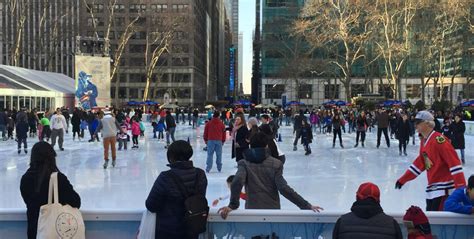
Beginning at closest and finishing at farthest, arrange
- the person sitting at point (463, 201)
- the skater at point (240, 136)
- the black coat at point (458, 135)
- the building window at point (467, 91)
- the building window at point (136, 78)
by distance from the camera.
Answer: the person sitting at point (463, 201), the skater at point (240, 136), the black coat at point (458, 135), the building window at point (467, 91), the building window at point (136, 78)

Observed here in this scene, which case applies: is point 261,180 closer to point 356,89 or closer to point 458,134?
point 458,134

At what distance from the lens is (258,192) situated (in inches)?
146

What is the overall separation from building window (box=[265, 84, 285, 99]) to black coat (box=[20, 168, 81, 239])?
61.4m

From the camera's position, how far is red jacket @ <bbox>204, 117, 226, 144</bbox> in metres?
10.1

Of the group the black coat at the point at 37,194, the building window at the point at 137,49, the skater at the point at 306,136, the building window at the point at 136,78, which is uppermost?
the building window at the point at 137,49

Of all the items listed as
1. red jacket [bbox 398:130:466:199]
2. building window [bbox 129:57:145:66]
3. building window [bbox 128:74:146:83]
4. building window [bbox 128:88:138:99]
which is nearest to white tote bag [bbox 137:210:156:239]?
red jacket [bbox 398:130:466:199]

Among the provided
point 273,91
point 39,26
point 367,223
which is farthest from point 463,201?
point 273,91

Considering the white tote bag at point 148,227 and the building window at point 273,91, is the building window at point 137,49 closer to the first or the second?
the building window at point 273,91

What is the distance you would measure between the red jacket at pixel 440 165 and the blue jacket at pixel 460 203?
1.40 feet

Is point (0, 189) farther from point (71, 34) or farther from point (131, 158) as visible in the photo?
point (71, 34)

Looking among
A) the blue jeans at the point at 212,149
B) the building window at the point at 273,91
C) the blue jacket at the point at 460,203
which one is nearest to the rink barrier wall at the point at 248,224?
the blue jacket at the point at 460,203

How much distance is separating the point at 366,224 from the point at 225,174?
7530mm

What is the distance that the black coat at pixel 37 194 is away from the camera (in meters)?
3.00

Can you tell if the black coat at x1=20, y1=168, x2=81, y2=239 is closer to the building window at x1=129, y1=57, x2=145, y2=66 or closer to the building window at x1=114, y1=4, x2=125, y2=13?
the building window at x1=114, y1=4, x2=125, y2=13
